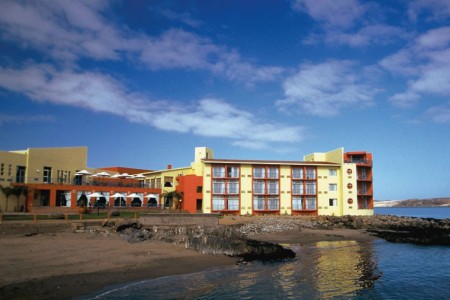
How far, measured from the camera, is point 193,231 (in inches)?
1517

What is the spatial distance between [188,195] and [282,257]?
38549 mm

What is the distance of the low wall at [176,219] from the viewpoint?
142 ft

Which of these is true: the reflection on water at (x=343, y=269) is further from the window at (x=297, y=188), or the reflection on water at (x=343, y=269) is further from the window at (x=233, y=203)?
the window at (x=297, y=188)

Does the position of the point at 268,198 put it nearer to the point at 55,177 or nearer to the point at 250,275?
the point at 55,177

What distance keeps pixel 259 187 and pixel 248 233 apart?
23062mm

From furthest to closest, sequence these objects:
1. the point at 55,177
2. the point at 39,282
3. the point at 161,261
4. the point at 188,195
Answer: the point at 188,195 < the point at 55,177 < the point at 161,261 < the point at 39,282

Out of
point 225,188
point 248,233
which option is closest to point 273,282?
point 248,233

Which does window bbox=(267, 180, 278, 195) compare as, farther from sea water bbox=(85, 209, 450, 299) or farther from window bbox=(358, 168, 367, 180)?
sea water bbox=(85, 209, 450, 299)

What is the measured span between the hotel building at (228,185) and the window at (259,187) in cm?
18

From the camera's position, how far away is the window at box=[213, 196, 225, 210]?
65419mm

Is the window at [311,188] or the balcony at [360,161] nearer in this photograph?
the window at [311,188]

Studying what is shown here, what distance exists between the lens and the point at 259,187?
67500 mm

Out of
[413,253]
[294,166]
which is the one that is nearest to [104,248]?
[413,253]

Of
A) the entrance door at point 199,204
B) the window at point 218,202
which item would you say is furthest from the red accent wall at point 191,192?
the window at point 218,202
